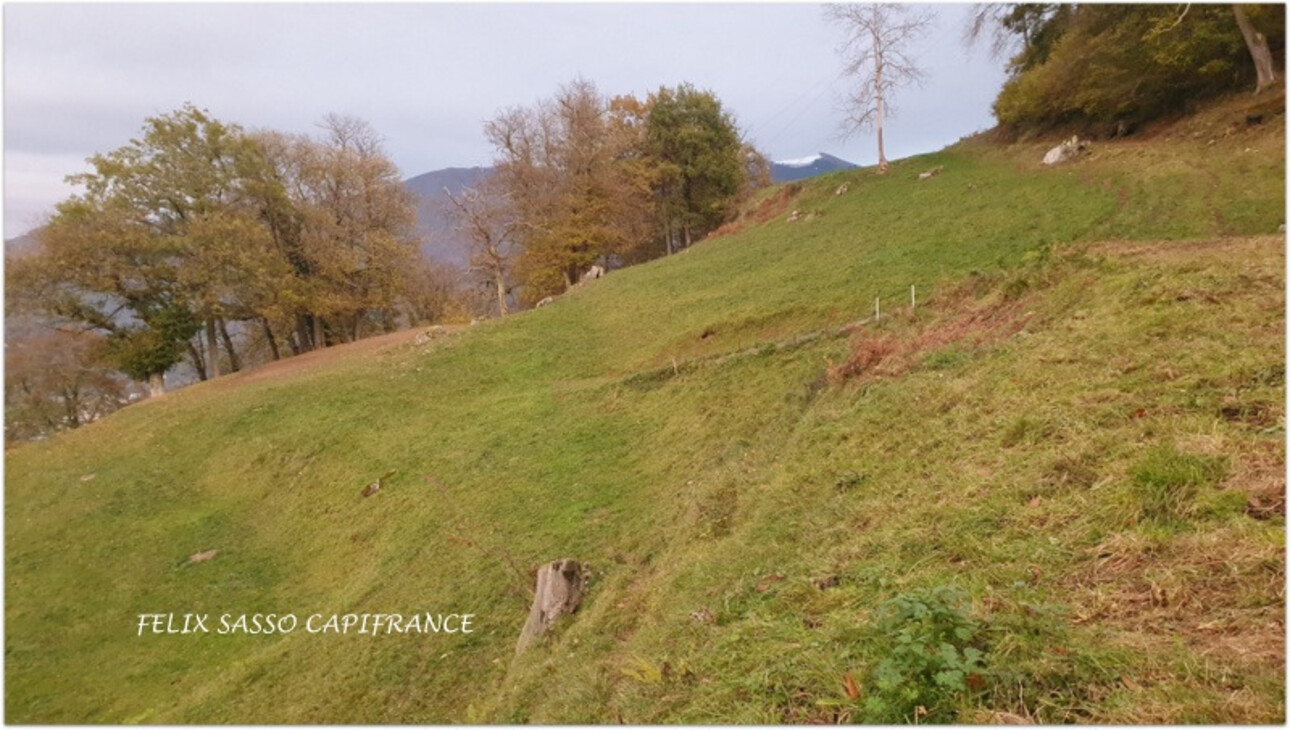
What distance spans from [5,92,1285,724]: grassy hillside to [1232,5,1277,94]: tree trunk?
199 cm

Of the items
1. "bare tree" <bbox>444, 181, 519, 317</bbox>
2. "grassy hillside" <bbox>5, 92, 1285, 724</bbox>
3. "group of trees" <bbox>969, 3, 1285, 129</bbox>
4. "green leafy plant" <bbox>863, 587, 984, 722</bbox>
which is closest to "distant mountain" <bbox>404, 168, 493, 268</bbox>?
"bare tree" <bbox>444, 181, 519, 317</bbox>

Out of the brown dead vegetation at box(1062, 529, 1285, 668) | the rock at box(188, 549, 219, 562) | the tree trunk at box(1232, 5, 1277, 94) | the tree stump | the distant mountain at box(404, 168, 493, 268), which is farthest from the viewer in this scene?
the distant mountain at box(404, 168, 493, 268)

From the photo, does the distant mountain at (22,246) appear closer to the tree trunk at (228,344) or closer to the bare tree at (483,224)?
the tree trunk at (228,344)

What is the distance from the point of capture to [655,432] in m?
14.0

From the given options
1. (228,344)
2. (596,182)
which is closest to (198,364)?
(228,344)

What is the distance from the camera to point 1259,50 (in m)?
18.7

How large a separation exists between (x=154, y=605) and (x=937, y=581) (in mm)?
15014

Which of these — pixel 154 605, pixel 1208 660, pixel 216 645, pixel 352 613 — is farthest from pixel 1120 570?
pixel 154 605

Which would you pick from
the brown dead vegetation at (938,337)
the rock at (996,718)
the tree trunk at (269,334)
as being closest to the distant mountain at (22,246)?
the tree trunk at (269,334)

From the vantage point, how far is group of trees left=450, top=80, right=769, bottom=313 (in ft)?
127

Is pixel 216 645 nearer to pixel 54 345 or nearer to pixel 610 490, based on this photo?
pixel 610 490

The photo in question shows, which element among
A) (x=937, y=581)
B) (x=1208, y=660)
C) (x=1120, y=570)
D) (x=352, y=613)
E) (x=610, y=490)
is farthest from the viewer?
(x=610, y=490)

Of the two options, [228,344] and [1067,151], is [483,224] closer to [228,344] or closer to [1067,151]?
[228,344]

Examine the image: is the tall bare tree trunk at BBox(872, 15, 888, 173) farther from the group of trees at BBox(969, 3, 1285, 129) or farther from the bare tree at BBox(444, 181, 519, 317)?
the bare tree at BBox(444, 181, 519, 317)
